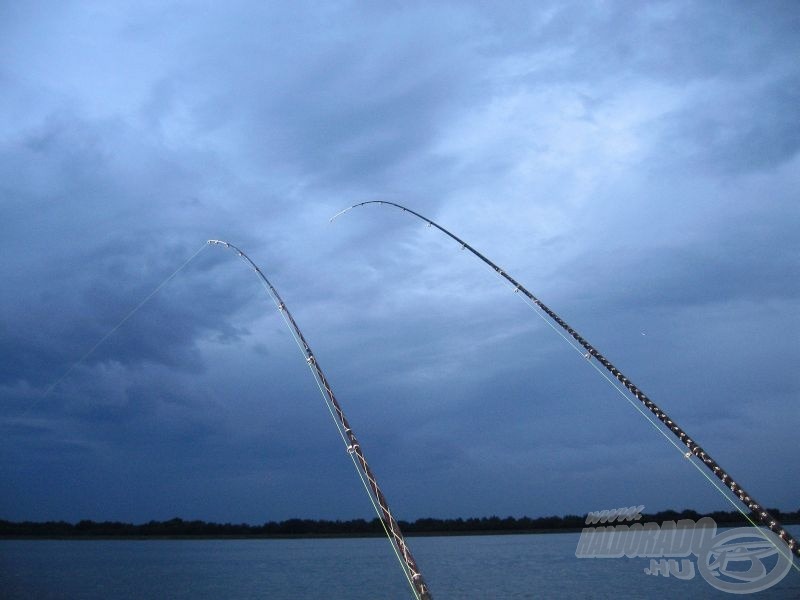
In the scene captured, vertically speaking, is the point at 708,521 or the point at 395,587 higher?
the point at 708,521

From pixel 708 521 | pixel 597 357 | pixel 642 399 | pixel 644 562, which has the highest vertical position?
pixel 597 357

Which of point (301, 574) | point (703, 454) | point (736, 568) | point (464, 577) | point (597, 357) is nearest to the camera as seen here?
point (703, 454)

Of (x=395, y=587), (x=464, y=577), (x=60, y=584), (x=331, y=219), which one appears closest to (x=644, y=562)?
(x=464, y=577)

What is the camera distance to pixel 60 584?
4869 cm

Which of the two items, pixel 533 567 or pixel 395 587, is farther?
pixel 533 567

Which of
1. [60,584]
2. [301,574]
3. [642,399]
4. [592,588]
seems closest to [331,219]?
[642,399]

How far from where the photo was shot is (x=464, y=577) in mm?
51219

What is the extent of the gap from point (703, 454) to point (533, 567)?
5922 centimetres

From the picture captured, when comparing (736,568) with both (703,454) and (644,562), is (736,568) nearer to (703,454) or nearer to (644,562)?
(644,562)

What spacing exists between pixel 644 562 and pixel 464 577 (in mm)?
27136

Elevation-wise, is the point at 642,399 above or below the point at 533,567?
above

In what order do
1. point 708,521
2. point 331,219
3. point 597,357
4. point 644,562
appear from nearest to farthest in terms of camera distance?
1. point 597,357
2. point 331,219
3. point 708,521
4. point 644,562

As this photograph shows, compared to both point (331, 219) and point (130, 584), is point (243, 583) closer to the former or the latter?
point (130, 584)

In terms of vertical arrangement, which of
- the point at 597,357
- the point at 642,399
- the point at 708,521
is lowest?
the point at 708,521
